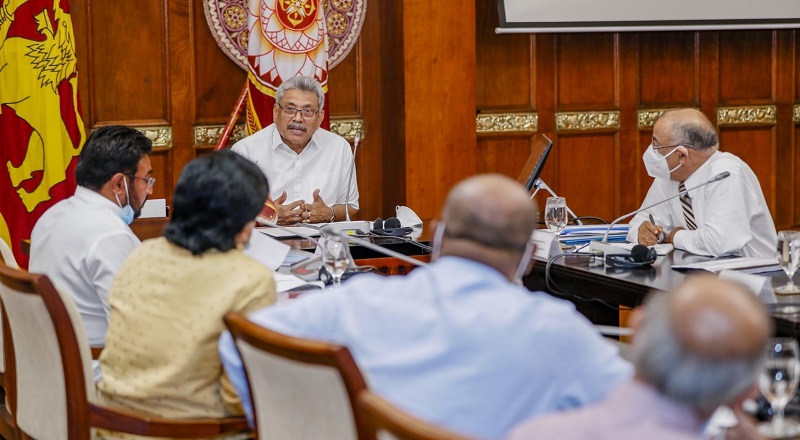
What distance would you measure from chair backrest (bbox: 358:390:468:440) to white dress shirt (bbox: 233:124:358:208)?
11.4 feet

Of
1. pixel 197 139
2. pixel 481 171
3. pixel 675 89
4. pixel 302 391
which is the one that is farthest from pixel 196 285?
pixel 675 89

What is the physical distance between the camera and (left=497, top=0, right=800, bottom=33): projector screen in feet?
20.9

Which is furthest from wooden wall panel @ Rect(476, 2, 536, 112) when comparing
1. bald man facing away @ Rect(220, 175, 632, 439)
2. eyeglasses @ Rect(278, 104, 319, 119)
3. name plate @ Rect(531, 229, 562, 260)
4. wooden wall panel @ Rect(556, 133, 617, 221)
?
bald man facing away @ Rect(220, 175, 632, 439)

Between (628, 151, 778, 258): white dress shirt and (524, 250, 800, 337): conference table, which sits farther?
(628, 151, 778, 258): white dress shirt

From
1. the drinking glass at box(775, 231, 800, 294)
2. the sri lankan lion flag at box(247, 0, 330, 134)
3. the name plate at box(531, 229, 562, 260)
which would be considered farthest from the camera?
the sri lankan lion flag at box(247, 0, 330, 134)

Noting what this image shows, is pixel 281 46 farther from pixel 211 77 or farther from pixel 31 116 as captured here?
pixel 31 116

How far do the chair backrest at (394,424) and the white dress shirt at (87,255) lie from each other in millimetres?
1421

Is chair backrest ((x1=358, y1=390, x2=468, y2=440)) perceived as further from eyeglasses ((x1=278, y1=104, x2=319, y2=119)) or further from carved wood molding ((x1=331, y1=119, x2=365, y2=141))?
carved wood molding ((x1=331, y1=119, x2=365, y2=141))

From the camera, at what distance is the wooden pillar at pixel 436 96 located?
6.07 metres

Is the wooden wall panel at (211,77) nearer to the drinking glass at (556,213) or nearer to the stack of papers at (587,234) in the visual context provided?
the stack of papers at (587,234)

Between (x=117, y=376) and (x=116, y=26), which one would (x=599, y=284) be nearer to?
(x=117, y=376)

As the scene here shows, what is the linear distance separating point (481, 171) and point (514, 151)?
263 mm

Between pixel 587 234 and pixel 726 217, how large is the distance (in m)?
0.53

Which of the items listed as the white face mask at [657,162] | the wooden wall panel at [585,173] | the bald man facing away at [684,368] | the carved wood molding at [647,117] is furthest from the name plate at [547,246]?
the carved wood molding at [647,117]
